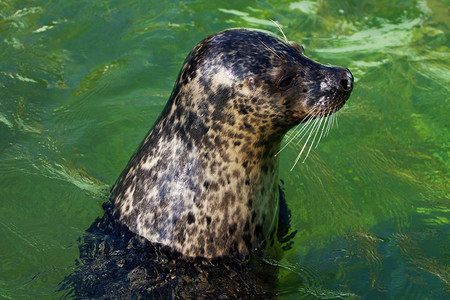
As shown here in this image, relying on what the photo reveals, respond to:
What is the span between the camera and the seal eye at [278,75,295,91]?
14.4ft

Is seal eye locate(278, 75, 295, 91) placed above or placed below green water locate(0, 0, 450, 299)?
above

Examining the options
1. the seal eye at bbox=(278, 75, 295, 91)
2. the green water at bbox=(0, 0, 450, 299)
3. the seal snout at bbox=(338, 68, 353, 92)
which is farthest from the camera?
the green water at bbox=(0, 0, 450, 299)

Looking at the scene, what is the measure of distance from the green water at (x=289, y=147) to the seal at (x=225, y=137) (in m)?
0.73

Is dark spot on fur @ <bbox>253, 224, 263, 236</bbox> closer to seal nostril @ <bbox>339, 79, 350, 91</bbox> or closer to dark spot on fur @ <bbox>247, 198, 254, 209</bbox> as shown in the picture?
dark spot on fur @ <bbox>247, 198, 254, 209</bbox>

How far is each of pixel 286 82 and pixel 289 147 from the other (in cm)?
215

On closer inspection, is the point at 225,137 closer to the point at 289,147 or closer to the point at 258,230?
the point at 258,230

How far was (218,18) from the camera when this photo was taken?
27.8 ft

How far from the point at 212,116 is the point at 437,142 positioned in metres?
3.16

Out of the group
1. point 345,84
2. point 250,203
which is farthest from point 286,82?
point 250,203

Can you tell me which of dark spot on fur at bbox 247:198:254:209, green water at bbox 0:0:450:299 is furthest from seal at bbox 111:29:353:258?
green water at bbox 0:0:450:299

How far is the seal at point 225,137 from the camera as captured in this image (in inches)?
173

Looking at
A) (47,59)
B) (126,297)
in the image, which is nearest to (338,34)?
(47,59)

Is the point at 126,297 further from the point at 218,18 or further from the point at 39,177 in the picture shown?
the point at 218,18

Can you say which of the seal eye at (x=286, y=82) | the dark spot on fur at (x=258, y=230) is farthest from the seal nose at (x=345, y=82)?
the dark spot on fur at (x=258, y=230)
